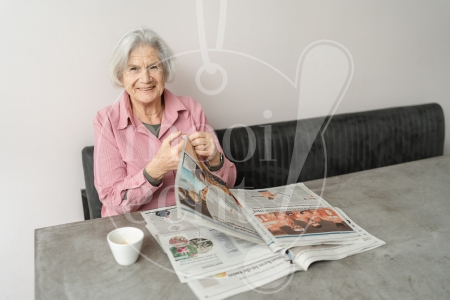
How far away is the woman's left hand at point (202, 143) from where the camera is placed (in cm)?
148

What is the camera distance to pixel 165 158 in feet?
4.55

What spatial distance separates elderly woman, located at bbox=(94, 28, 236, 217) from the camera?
149 cm

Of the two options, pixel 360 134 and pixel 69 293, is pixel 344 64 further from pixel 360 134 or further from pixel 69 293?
pixel 69 293

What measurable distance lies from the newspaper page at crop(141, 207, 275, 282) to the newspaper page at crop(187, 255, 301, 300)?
0.02 metres

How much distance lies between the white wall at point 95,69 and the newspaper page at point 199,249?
2.56ft

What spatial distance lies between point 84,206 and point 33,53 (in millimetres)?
708

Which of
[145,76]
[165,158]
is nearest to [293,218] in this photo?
[165,158]

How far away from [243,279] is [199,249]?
0.17 meters

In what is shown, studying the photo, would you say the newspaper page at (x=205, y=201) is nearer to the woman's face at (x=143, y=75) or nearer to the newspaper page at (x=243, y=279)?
the newspaper page at (x=243, y=279)

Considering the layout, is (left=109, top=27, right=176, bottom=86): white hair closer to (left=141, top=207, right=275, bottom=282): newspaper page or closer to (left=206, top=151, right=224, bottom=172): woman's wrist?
(left=206, top=151, right=224, bottom=172): woman's wrist

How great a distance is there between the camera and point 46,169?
1.87m

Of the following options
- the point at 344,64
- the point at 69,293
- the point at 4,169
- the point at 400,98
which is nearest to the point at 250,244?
the point at 69,293

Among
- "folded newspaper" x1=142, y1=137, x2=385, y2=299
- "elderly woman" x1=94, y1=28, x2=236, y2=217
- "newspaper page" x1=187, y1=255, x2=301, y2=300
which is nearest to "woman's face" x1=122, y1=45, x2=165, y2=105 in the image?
"elderly woman" x1=94, y1=28, x2=236, y2=217

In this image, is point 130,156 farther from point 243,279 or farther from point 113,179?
point 243,279
